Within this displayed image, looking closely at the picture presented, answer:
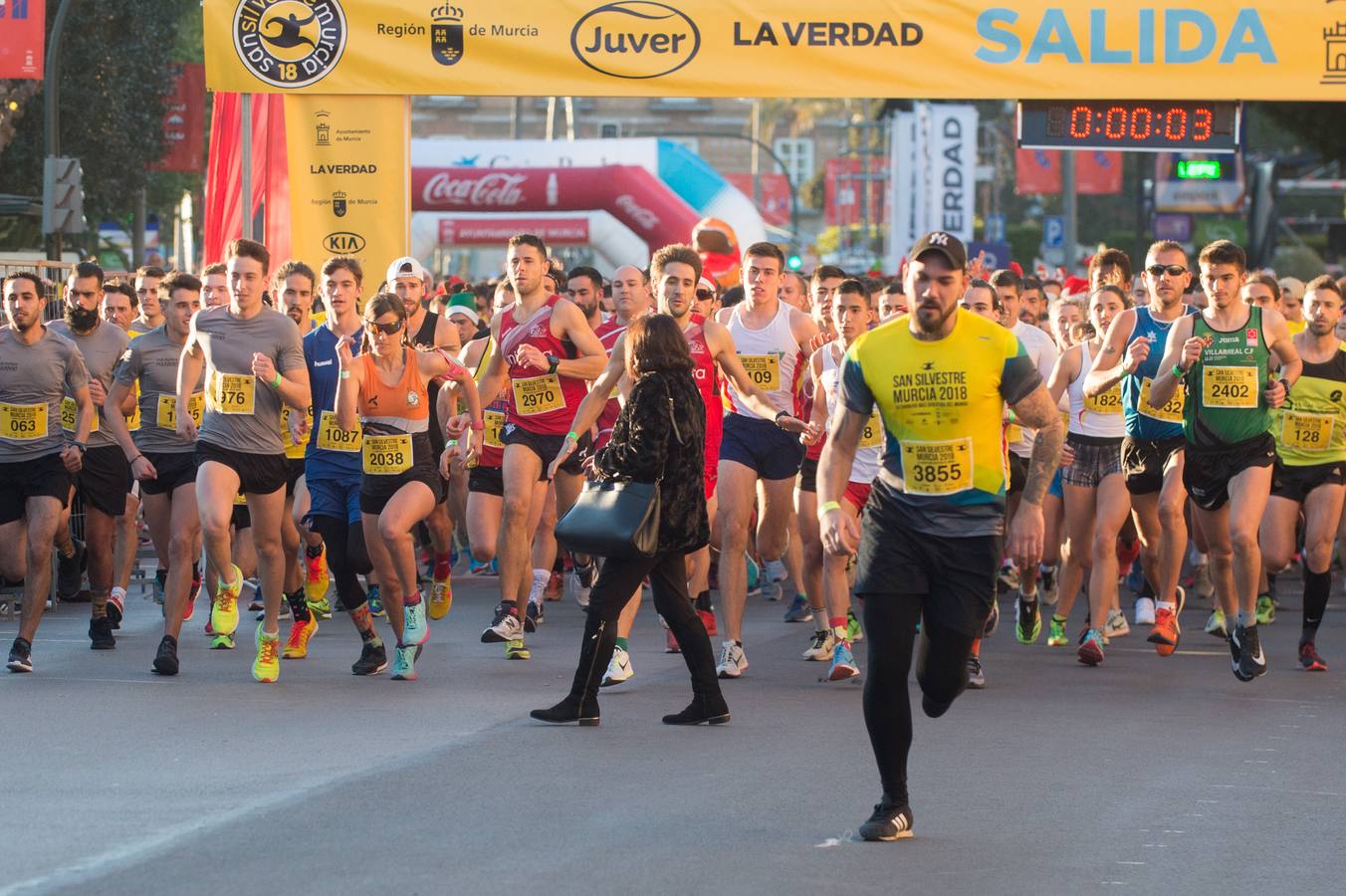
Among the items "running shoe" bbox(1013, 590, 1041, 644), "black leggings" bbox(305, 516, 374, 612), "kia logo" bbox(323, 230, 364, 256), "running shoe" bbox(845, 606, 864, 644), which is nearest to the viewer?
"black leggings" bbox(305, 516, 374, 612)

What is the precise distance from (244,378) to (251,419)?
0.20 metres

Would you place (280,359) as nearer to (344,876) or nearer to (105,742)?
(105,742)

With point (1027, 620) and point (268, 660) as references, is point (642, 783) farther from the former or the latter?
point (1027, 620)

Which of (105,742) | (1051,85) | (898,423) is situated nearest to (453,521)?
(1051,85)

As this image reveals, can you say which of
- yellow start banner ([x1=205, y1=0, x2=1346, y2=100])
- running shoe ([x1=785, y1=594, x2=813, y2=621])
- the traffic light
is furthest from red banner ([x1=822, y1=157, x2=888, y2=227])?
running shoe ([x1=785, y1=594, x2=813, y2=621])

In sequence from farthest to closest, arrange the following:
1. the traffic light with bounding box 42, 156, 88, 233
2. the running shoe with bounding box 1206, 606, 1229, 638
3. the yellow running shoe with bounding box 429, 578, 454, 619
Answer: the traffic light with bounding box 42, 156, 88, 233
the yellow running shoe with bounding box 429, 578, 454, 619
the running shoe with bounding box 1206, 606, 1229, 638

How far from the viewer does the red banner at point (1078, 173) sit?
55.4m

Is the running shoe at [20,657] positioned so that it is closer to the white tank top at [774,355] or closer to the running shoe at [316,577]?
the running shoe at [316,577]

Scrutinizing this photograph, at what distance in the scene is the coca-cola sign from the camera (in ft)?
119

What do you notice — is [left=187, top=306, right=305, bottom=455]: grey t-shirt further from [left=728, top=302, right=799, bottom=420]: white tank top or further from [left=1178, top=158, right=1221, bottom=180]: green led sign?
[left=1178, top=158, right=1221, bottom=180]: green led sign

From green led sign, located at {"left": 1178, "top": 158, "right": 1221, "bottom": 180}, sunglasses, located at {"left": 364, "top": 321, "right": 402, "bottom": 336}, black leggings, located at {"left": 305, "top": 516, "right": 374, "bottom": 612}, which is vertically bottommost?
black leggings, located at {"left": 305, "top": 516, "right": 374, "bottom": 612}

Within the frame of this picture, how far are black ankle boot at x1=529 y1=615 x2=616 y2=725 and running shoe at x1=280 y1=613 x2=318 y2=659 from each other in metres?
2.63

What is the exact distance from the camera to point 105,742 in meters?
8.52

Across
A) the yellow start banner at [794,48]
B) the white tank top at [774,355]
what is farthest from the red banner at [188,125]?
the white tank top at [774,355]
